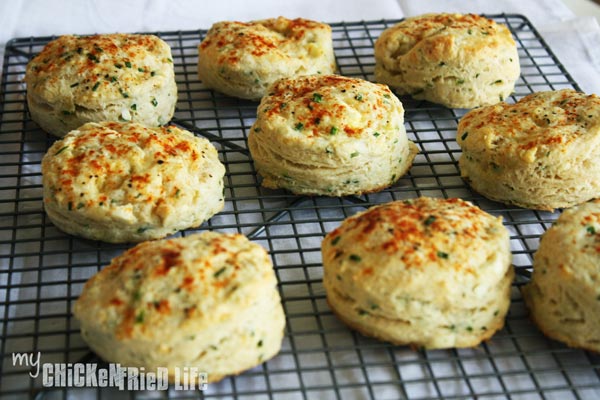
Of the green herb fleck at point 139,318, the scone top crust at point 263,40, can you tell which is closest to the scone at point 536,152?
the scone top crust at point 263,40

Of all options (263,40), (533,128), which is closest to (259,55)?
(263,40)

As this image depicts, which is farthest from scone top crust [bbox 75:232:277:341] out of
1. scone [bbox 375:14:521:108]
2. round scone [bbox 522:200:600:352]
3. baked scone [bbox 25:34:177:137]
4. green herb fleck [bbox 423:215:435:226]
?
scone [bbox 375:14:521:108]

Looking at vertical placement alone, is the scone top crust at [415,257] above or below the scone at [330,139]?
above

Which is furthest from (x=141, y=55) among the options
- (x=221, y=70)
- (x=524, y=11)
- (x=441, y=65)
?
(x=524, y=11)

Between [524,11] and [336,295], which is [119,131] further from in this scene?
[524,11]

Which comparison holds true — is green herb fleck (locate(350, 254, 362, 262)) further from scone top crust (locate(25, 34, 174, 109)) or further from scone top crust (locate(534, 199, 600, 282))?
→ scone top crust (locate(25, 34, 174, 109))

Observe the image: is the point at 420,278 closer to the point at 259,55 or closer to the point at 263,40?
the point at 259,55

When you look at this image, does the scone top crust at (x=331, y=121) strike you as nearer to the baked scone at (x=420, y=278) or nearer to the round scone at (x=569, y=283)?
the baked scone at (x=420, y=278)
